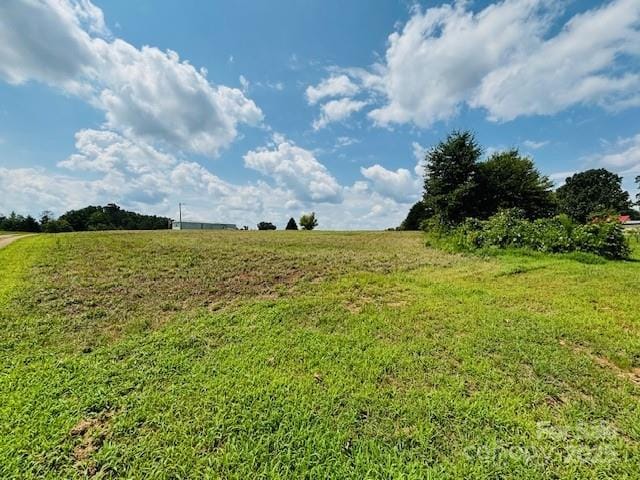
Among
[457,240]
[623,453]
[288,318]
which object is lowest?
[623,453]

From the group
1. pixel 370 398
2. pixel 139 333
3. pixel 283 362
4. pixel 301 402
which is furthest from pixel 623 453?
pixel 139 333

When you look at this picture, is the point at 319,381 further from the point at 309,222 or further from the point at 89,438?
the point at 309,222

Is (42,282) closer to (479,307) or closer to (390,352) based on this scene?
(390,352)

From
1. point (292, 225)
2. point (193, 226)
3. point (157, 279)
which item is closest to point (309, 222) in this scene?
point (292, 225)

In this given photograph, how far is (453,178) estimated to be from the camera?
55.3ft

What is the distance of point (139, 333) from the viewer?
344cm

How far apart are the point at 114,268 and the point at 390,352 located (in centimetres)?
584

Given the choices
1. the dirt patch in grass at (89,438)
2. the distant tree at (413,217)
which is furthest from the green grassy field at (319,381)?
the distant tree at (413,217)

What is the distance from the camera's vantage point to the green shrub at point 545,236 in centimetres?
761

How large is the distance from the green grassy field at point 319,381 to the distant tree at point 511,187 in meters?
13.5

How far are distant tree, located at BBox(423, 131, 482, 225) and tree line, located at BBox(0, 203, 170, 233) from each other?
46.7 metres

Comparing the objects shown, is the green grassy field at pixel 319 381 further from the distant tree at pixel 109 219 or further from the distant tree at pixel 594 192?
the distant tree at pixel 594 192

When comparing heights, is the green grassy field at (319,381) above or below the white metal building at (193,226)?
below

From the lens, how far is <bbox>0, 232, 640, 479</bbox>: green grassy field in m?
1.82
